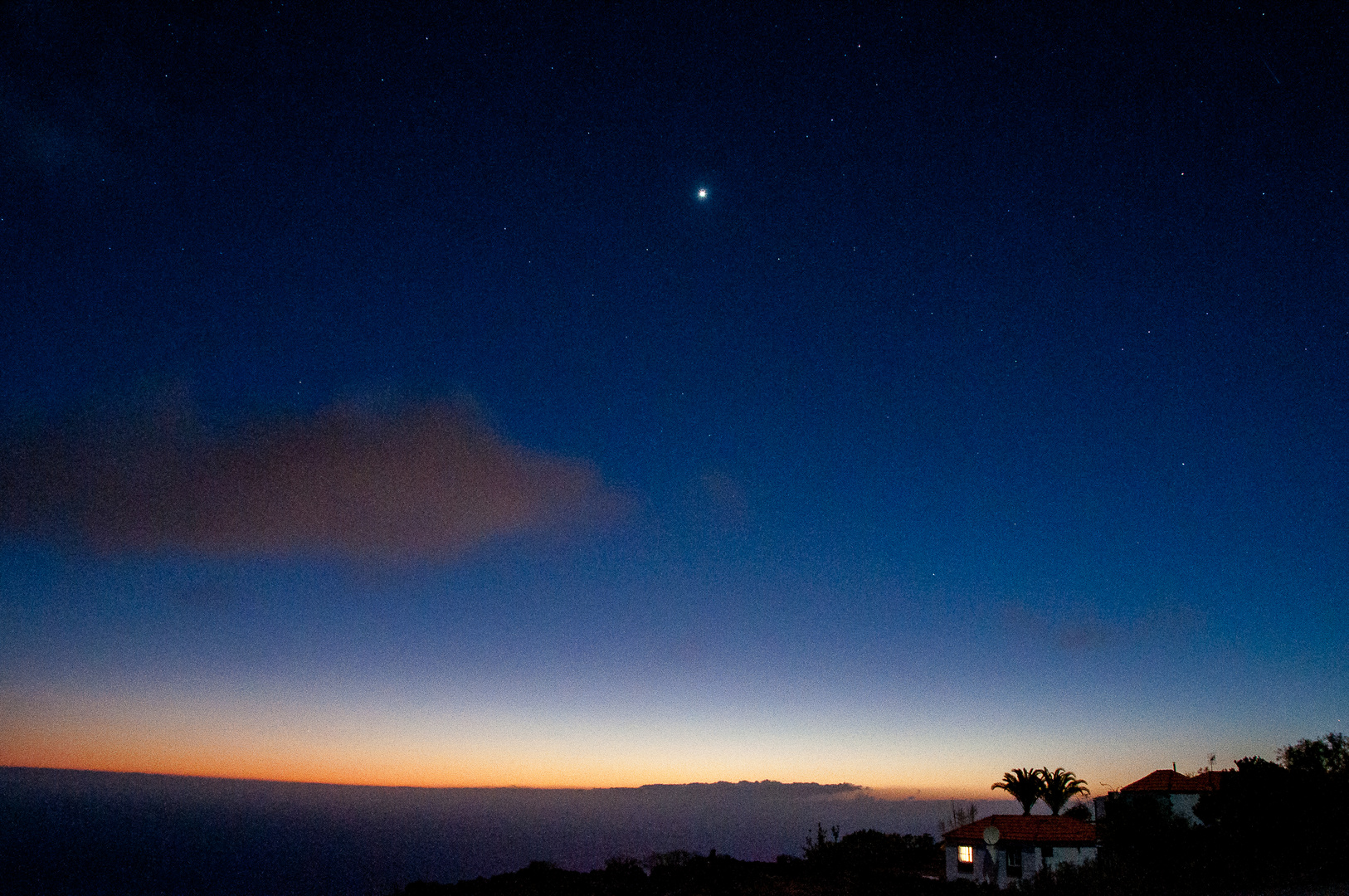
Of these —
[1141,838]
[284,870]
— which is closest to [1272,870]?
[1141,838]

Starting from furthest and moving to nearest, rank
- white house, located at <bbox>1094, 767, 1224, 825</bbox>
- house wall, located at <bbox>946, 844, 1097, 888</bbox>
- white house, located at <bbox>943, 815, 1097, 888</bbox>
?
white house, located at <bbox>1094, 767, 1224, 825</bbox> → white house, located at <bbox>943, 815, 1097, 888</bbox> → house wall, located at <bbox>946, 844, 1097, 888</bbox>

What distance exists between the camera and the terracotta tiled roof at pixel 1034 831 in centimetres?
3438

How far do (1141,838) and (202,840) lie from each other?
20992cm

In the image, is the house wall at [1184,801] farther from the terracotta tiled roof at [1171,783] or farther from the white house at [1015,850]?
the white house at [1015,850]

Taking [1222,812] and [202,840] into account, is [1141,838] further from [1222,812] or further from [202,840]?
[202,840]

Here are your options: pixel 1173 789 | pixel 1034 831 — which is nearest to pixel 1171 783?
pixel 1173 789

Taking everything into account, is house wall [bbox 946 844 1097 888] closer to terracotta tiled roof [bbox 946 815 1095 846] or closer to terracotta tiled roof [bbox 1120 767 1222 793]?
terracotta tiled roof [bbox 946 815 1095 846]

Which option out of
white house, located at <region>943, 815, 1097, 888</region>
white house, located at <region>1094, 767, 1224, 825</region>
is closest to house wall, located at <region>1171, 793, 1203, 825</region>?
white house, located at <region>1094, 767, 1224, 825</region>

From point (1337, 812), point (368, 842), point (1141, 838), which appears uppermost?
point (1337, 812)

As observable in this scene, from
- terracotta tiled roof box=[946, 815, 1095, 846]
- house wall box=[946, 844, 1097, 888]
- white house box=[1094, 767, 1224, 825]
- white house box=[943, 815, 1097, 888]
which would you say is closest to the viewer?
house wall box=[946, 844, 1097, 888]

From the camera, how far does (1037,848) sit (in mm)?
34281

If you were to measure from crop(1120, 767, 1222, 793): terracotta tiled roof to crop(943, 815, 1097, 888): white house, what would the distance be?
28.3 feet

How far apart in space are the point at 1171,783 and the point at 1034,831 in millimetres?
13315

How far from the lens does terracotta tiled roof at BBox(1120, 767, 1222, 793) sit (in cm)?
4041
